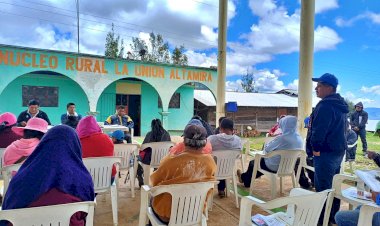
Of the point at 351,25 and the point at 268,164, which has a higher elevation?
the point at 351,25

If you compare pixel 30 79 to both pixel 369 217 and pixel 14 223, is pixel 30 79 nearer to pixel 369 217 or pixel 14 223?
pixel 14 223

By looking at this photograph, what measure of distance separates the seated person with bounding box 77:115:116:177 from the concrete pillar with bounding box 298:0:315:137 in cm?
464

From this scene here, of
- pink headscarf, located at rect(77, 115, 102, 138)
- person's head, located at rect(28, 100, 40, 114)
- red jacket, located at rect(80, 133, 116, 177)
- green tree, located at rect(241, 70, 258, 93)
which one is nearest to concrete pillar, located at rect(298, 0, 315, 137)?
red jacket, located at rect(80, 133, 116, 177)

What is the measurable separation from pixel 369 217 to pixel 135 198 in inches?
125

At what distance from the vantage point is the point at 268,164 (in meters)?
4.29

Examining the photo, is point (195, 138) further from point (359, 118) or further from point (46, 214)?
point (359, 118)

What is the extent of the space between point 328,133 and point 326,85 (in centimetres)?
55

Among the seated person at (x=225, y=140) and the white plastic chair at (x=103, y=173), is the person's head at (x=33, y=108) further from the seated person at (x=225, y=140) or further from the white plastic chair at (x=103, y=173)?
the seated person at (x=225, y=140)

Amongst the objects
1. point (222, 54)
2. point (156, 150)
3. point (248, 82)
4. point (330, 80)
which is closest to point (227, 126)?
point (156, 150)

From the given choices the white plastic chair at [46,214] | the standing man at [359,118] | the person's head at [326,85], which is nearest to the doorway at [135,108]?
the standing man at [359,118]

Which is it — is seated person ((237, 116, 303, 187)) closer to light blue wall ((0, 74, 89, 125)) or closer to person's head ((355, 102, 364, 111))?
person's head ((355, 102, 364, 111))

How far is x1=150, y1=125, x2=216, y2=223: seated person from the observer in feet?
7.77

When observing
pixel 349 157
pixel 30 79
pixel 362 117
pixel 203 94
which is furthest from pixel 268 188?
pixel 203 94

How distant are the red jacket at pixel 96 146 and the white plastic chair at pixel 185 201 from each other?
1103 mm
